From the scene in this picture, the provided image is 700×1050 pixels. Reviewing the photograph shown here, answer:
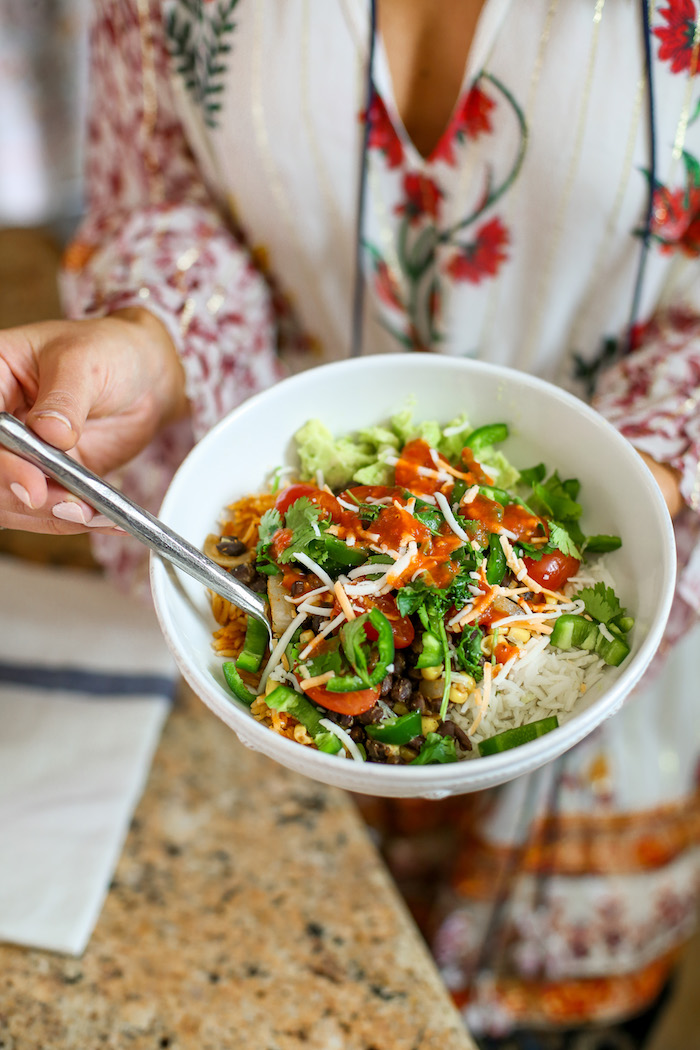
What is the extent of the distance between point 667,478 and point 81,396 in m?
0.65

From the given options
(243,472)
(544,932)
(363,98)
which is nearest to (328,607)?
(243,472)

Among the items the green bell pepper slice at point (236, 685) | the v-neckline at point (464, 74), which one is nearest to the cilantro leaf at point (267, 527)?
the green bell pepper slice at point (236, 685)

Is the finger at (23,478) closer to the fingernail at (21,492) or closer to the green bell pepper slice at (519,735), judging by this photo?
the fingernail at (21,492)

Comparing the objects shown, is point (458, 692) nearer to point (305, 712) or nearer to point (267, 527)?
point (305, 712)

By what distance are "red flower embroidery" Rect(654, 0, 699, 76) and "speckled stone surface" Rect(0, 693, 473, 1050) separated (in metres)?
1.10

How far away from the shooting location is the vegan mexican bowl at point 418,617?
716 millimetres

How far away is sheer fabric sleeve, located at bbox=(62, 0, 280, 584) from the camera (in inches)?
42.1

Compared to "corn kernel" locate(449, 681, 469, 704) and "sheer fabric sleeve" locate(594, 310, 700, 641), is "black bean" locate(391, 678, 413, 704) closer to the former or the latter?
"corn kernel" locate(449, 681, 469, 704)

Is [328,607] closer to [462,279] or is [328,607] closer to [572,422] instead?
[572,422]

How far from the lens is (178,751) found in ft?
4.28

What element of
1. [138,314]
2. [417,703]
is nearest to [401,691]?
[417,703]

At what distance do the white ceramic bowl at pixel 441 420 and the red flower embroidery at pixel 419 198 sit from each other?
290 mm

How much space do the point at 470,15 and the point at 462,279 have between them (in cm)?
33

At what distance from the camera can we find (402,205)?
43.4 inches
